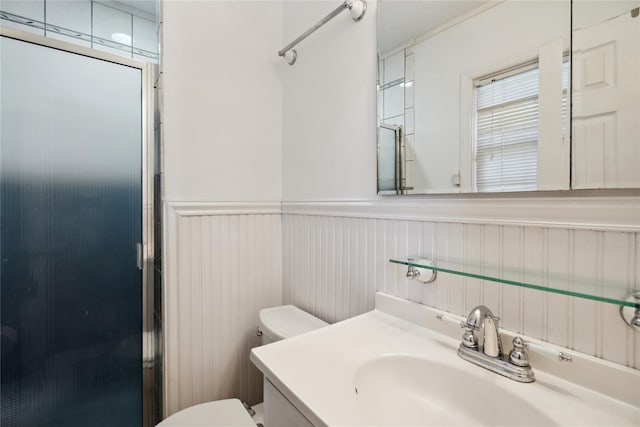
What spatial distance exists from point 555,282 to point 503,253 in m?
0.15

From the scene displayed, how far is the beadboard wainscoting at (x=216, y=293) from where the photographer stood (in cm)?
136

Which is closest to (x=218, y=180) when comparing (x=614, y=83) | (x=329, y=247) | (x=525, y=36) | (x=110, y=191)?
(x=110, y=191)

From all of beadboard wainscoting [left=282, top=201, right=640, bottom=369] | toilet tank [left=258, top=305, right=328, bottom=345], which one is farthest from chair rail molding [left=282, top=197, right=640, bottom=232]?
toilet tank [left=258, top=305, right=328, bottom=345]

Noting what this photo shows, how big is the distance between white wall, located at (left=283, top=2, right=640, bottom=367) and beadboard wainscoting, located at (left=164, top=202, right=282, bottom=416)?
0.15 m

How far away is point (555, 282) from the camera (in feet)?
2.08

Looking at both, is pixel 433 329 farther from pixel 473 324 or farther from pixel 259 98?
pixel 259 98

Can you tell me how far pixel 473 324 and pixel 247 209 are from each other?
112 centimetres

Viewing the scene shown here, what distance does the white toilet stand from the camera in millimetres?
1089

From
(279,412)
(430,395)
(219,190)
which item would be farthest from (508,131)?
(219,190)

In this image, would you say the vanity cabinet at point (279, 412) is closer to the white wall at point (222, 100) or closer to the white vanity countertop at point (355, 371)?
the white vanity countertop at point (355, 371)

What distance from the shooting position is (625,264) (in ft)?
1.96

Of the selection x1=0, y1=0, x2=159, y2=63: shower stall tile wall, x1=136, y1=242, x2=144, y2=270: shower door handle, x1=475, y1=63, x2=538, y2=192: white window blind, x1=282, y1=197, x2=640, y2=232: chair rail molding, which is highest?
x1=0, y1=0, x2=159, y2=63: shower stall tile wall

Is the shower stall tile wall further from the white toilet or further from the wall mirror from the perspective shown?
the white toilet

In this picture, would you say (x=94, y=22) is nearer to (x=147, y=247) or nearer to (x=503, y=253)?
(x=147, y=247)
